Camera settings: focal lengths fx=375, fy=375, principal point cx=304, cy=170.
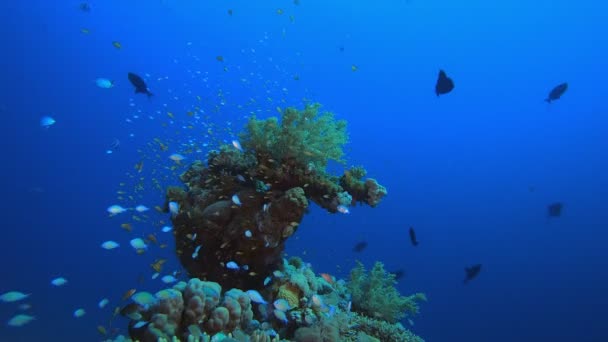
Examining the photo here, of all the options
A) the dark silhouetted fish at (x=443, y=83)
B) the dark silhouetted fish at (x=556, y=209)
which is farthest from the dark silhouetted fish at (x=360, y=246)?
the dark silhouetted fish at (x=556, y=209)

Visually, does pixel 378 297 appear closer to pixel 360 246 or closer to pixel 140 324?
pixel 360 246

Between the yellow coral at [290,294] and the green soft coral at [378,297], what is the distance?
2.32 m

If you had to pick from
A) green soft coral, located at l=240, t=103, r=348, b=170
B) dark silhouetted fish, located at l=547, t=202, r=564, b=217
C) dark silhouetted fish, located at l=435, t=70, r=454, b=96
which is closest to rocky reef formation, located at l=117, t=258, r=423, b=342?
green soft coral, located at l=240, t=103, r=348, b=170

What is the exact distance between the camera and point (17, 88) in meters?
67.5

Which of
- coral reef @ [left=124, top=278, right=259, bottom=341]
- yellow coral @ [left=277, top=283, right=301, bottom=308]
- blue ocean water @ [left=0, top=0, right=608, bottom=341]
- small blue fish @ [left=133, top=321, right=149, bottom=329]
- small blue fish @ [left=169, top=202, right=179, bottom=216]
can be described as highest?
blue ocean water @ [left=0, top=0, right=608, bottom=341]

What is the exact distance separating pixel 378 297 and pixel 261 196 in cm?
384

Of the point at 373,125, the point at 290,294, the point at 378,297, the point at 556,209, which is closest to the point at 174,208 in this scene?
the point at 290,294

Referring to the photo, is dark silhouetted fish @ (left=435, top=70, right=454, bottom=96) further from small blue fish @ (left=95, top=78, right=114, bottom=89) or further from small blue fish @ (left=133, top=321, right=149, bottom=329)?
small blue fish @ (left=95, top=78, right=114, bottom=89)

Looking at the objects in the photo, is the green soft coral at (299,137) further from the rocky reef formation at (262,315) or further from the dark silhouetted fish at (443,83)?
the dark silhouetted fish at (443,83)

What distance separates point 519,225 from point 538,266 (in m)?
7.45

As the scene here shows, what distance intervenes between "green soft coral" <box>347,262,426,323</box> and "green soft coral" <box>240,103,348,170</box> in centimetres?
338

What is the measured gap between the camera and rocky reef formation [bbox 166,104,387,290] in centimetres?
679

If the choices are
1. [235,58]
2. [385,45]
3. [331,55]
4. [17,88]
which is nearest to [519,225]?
[385,45]

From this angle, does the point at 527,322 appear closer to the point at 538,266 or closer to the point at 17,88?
the point at 538,266
